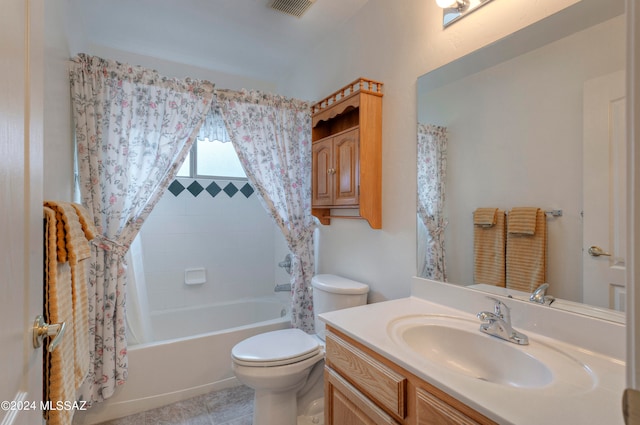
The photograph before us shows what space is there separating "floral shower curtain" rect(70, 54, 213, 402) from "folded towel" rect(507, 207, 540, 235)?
1895 mm

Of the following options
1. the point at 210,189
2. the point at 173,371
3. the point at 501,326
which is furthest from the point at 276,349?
the point at 210,189

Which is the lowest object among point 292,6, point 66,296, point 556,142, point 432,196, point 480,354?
point 480,354

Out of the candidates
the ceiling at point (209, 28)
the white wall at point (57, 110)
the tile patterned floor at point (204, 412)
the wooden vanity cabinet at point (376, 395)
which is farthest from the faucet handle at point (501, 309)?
the ceiling at point (209, 28)

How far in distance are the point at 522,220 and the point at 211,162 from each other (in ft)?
8.93

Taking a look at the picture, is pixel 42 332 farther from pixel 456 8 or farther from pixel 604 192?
pixel 456 8

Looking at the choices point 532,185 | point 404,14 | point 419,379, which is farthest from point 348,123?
point 419,379

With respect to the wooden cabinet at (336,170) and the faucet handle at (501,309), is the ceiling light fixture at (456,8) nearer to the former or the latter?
the wooden cabinet at (336,170)

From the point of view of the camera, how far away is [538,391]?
719mm

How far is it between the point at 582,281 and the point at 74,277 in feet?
5.93

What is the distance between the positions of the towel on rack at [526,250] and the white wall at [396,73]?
0.48 meters

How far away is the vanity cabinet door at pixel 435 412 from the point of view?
73cm

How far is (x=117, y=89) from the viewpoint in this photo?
1801 mm

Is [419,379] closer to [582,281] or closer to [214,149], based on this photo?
[582,281]

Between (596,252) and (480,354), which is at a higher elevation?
(596,252)
